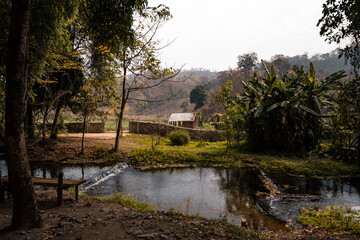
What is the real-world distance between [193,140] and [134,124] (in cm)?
709

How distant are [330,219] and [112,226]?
5145 millimetres

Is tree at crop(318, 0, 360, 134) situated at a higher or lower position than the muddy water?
higher

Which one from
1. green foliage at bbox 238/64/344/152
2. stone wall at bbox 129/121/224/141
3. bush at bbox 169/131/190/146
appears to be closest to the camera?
green foliage at bbox 238/64/344/152

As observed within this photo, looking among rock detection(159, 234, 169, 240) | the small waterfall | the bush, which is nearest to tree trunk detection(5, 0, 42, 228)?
rock detection(159, 234, 169, 240)

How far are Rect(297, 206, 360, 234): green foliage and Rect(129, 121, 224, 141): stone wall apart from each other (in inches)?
481

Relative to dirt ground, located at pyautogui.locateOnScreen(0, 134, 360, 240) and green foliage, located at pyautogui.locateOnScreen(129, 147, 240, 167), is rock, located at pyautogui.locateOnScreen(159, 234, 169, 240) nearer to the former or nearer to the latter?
dirt ground, located at pyautogui.locateOnScreen(0, 134, 360, 240)

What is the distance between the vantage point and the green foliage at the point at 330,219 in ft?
17.1

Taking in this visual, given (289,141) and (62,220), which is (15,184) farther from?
(289,141)

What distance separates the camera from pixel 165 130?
21359mm

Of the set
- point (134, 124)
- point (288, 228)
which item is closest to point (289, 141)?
point (288, 228)

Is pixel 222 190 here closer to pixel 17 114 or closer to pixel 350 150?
pixel 17 114

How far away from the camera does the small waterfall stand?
8.71m

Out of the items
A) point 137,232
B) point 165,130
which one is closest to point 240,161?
point 137,232

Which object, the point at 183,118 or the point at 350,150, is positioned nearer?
the point at 350,150
